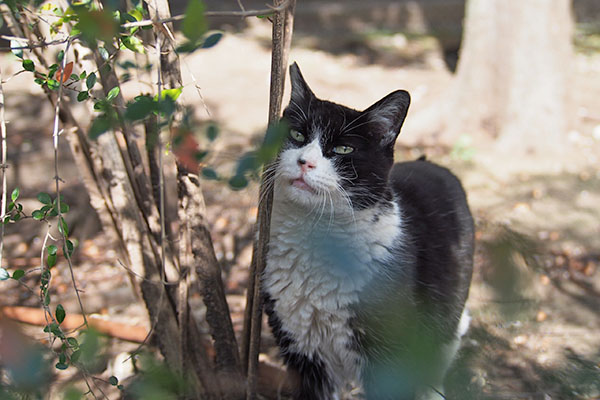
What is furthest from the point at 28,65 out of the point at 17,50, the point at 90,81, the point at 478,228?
the point at 478,228

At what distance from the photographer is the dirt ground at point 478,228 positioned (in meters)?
2.05

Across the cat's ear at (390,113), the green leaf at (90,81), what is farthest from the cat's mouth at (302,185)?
the green leaf at (90,81)

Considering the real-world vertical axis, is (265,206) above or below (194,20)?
below

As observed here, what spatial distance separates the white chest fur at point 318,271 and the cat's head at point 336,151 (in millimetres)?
81

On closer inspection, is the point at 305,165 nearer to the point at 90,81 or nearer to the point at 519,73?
the point at 90,81

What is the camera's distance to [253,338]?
6.56ft

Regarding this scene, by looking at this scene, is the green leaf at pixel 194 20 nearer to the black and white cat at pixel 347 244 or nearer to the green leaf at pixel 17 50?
the green leaf at pixel 17 50

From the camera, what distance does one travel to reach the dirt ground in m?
2.05

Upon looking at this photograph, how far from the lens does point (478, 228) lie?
12.2 ft

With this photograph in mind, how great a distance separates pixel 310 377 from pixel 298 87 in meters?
1.18

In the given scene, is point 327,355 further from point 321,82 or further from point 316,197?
point 321,82

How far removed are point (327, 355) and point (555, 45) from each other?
154 inches

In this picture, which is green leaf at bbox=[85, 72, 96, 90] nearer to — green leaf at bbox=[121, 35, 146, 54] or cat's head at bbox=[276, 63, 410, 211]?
green leaf at bbox=[121, 35, 146, 54]

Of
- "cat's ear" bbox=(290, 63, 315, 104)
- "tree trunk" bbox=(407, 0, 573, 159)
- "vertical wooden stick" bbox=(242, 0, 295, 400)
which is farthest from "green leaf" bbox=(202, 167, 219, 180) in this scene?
"tree trunk" bbox=(407, 0, 573, 159)
